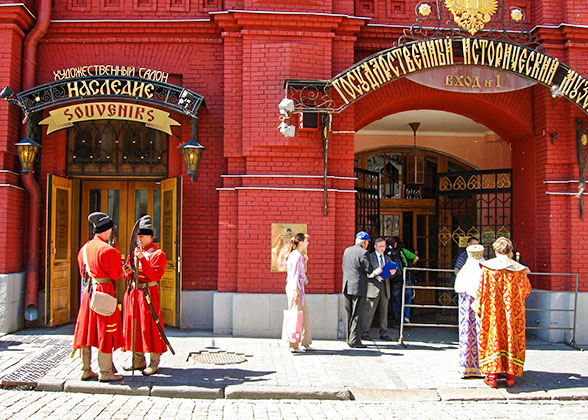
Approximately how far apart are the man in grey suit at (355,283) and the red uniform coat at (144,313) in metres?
3.13

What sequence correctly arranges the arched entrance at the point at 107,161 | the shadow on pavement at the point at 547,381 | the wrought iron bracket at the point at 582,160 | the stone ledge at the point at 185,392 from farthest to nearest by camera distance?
the wrought iron bracket at the point at 582,160
the arched entrance at the point at 107,161
the shadow on pavement at the point at 547,381
the stone ledge at the point at 185,392

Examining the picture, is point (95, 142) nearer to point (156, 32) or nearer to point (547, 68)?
point (156, 32)

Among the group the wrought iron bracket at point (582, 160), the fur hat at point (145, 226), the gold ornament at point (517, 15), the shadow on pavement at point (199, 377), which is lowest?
the shadow on pavement at point (199, 377)

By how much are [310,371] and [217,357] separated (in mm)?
1427

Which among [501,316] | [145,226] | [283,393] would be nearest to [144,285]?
[145,226]

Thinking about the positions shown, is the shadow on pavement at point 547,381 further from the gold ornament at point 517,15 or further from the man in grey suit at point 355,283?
the gold ornament at point 517,15

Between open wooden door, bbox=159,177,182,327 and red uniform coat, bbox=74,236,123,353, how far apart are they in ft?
9.84

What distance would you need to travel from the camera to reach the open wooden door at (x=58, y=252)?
9.41m

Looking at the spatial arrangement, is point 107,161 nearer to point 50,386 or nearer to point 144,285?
point 144,285

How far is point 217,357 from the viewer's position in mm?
7887

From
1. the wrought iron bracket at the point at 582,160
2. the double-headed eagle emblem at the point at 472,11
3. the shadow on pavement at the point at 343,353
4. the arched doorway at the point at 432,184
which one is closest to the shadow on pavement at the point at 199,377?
the shadow on pavement at the point at 343,353

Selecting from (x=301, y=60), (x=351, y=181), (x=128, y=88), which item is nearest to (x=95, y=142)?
(x=128, y=88)

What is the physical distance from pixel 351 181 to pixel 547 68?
3624 mm

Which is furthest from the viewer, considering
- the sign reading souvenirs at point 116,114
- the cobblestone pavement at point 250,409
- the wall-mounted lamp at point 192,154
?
the sign reading souvenirs at point 116,114
